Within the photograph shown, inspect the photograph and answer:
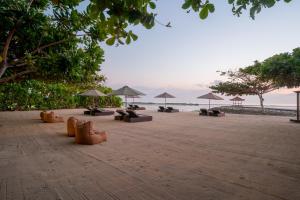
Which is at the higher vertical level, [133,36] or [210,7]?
[210,7]

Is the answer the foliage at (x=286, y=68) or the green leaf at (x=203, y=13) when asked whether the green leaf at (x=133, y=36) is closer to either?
the green leaf at (x=203, y=13)

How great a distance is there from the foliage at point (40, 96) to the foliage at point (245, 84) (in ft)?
49.7

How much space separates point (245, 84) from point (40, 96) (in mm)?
23368

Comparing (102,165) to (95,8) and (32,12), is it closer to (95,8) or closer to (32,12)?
(95,8)

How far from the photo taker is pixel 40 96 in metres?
21.8

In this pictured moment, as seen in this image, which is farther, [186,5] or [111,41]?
[186,5]

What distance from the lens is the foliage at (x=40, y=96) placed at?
65.4 ft

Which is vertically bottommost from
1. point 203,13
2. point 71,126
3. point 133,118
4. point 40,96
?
point 71,126

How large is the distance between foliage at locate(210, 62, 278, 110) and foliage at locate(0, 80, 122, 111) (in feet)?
49.7

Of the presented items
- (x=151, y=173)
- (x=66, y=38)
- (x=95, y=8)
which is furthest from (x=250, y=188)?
(x=66, y=38)

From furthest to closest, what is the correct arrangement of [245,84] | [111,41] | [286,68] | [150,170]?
[245,84]
[286,68]
[150,170]
[111,41]

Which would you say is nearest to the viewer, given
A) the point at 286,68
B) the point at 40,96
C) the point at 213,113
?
the point at 286,68

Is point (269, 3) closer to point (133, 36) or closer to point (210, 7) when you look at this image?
point (210, 7)

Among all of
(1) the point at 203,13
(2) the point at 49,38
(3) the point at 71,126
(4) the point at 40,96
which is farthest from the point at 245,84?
(1) the point at 203,13
